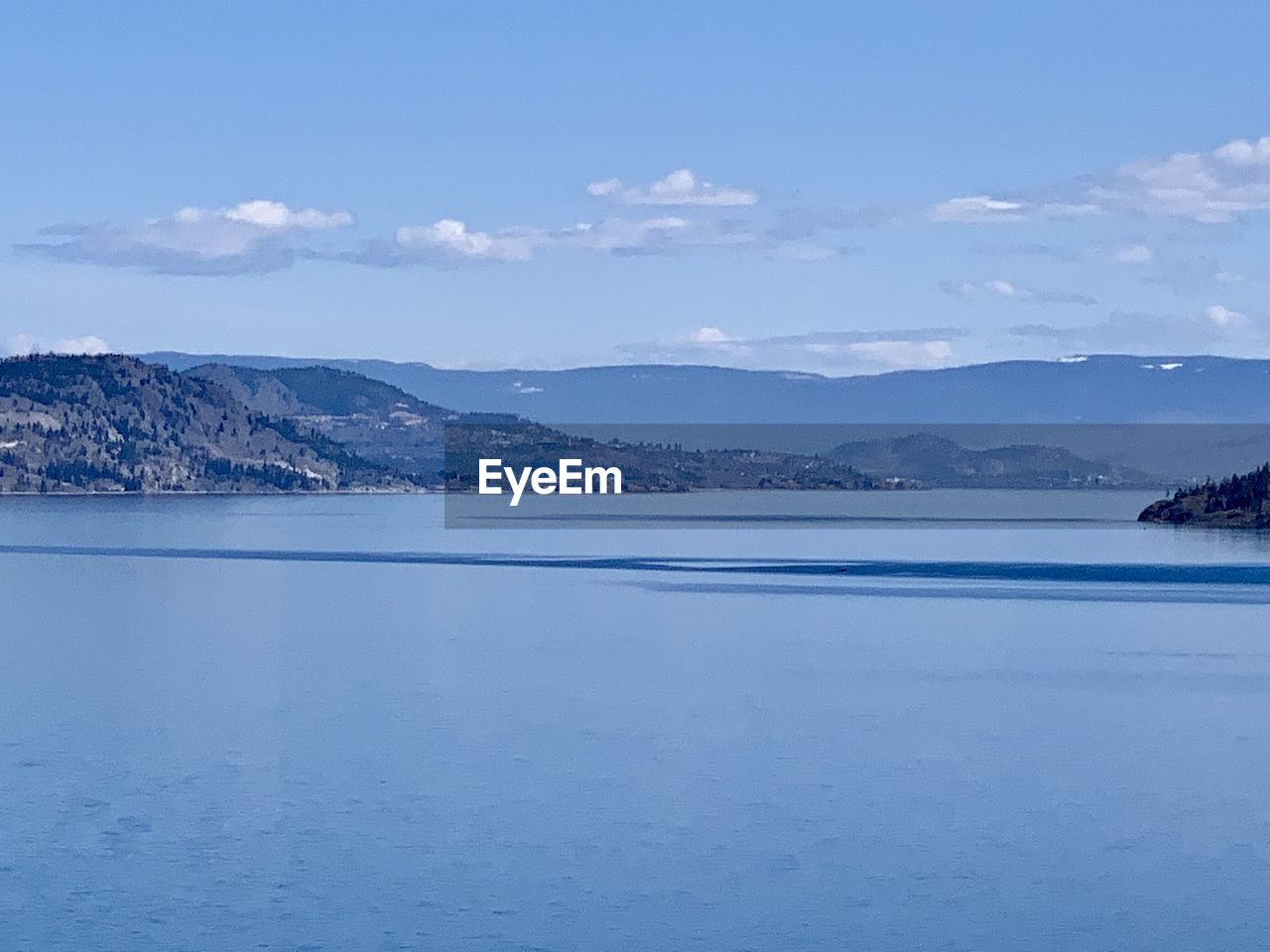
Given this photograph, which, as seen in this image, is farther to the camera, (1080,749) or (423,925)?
(1080,749)

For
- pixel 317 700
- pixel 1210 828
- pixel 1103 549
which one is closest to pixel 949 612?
pixel 317 700

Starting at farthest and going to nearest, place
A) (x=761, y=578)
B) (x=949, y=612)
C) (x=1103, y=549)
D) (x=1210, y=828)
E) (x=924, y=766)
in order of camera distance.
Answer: (x=1103, y=549)
(x=761, y=578)
(x=949, y=612)
(x=924, y=766)
(x=1210, y=828)

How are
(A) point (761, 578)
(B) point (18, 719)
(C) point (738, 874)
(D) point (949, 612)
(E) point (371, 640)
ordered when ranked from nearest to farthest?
(C) point (738, 874)
(B) point (18, 719)
(E) point (371, 640)
(D) point (949, 612)
(A) point (761, 578)

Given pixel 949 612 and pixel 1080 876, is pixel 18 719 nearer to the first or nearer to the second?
pixel 1080 876

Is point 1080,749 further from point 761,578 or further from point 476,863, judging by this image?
point 761,578

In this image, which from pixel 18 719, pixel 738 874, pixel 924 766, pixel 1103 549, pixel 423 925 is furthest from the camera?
pixel 1103 549

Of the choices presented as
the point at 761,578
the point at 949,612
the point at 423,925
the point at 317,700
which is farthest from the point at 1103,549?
the point at 423,925
